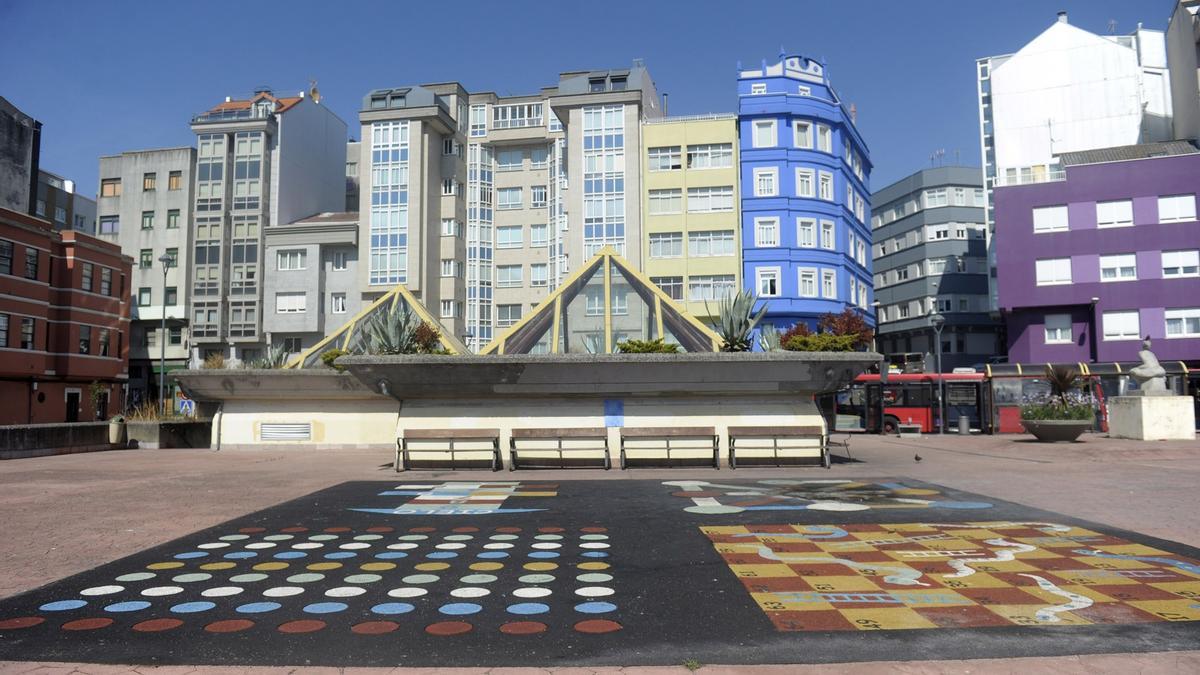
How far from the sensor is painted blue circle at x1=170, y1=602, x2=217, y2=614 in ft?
20.1

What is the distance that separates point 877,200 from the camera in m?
82.8

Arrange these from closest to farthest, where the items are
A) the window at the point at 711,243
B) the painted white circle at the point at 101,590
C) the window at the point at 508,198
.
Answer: the painted white circle at the point at 101,590, the window at the point at 711,243, the window at the point at 508,198

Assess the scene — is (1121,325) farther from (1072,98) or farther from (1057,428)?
(1057,428)

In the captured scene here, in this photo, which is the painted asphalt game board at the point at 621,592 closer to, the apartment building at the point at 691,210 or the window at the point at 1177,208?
the apartment building at the point at 691,210

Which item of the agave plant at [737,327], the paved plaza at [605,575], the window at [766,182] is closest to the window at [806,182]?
the window at [766,182]

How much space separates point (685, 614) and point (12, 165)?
66481 mm

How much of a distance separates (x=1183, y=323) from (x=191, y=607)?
53.4m

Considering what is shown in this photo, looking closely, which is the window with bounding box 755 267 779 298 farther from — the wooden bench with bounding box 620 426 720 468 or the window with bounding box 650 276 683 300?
the wooden bench with bounding box 620 426 720 468

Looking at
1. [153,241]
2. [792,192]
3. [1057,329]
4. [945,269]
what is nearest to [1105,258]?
[1057,329]

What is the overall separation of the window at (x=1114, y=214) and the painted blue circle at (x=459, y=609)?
5119 centimetres

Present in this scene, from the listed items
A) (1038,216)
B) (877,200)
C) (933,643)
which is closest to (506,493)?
(933,643)

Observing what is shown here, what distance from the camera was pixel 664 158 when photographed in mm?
52656

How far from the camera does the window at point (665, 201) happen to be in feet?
170

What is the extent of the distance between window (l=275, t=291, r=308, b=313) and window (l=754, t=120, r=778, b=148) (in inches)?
1358
